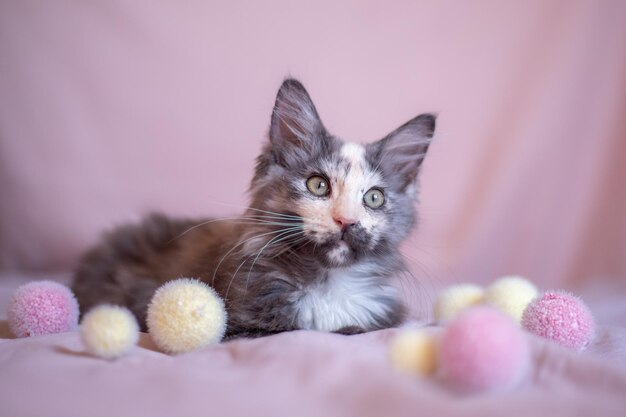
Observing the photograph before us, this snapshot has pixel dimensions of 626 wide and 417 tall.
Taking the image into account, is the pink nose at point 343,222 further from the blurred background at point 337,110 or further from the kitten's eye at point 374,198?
the blurred background at point 337,110

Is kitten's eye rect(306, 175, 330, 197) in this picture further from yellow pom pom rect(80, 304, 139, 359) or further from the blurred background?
the blurred background

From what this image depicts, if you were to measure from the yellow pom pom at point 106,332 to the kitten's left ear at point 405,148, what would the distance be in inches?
34.1

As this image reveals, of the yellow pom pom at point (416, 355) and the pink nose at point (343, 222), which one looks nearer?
the yellow pom pom at point (416, 355)

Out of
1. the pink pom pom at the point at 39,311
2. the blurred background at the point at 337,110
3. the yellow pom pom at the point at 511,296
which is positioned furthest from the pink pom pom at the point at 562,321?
the pink pom pom at the point at 39,311

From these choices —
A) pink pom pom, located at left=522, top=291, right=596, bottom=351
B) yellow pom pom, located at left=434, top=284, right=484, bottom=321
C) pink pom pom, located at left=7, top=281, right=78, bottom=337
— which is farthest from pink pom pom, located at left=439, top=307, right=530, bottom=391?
pink pom pom, located at left=7, top=281, right=78, bottom=337

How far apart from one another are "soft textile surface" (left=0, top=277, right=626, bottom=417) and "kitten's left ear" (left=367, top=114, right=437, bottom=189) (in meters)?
A: 0.67

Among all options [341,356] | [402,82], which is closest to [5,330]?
[341,356]

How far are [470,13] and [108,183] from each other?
197 centimetres

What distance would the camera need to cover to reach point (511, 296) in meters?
1.59

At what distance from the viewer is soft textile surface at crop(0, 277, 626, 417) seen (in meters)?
0.91

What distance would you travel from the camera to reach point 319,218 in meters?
1.41

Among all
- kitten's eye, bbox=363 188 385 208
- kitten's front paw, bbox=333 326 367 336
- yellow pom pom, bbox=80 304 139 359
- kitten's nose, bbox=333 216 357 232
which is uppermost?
kitten's eye, bbox=363 188 385 208

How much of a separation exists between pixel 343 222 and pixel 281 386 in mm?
501

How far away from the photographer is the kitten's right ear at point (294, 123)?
1.62 m
